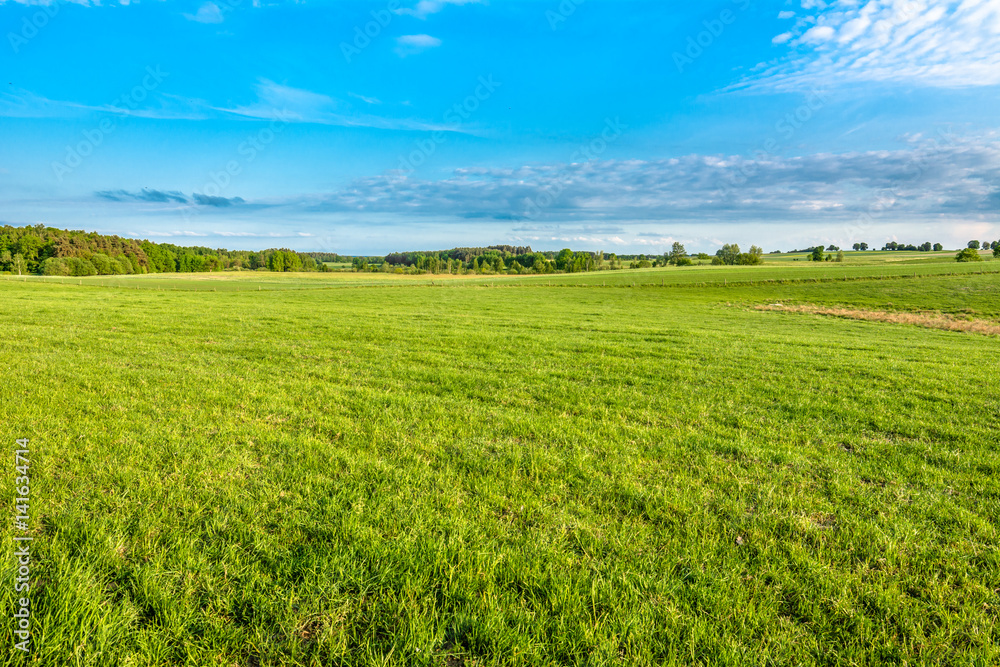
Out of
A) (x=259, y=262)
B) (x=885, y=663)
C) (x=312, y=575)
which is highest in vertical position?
(x=259, y=262)

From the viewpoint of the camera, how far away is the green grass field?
2.81 meters

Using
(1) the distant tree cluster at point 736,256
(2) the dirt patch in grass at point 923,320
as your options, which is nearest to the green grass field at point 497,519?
(2) the dirt patch in grass at point 923,320

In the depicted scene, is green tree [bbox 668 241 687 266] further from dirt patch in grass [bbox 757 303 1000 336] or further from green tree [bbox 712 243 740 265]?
dirt patch in grass [bbox 757 303 1000 336]

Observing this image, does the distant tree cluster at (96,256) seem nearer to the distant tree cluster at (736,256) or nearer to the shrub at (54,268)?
the shrub at (54,268)

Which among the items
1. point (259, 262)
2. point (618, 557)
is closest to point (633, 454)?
point (618, 557)

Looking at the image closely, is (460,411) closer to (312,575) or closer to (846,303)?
(312,575)

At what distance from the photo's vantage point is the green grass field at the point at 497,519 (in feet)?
9.23

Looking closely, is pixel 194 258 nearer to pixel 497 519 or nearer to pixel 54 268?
pixel 54 268

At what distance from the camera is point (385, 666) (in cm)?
259

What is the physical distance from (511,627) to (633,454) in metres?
3.19

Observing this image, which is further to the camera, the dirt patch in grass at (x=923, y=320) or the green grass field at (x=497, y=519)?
the dirt patch in grass at (x=923, y=320)

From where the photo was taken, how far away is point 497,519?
4.11 meters

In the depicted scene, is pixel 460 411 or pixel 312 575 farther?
pixel 460 411

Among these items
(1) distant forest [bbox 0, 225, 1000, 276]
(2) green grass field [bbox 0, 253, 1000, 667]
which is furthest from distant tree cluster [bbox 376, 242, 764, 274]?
(2) green grass field [bbox 0, 253, 1000, 667]
